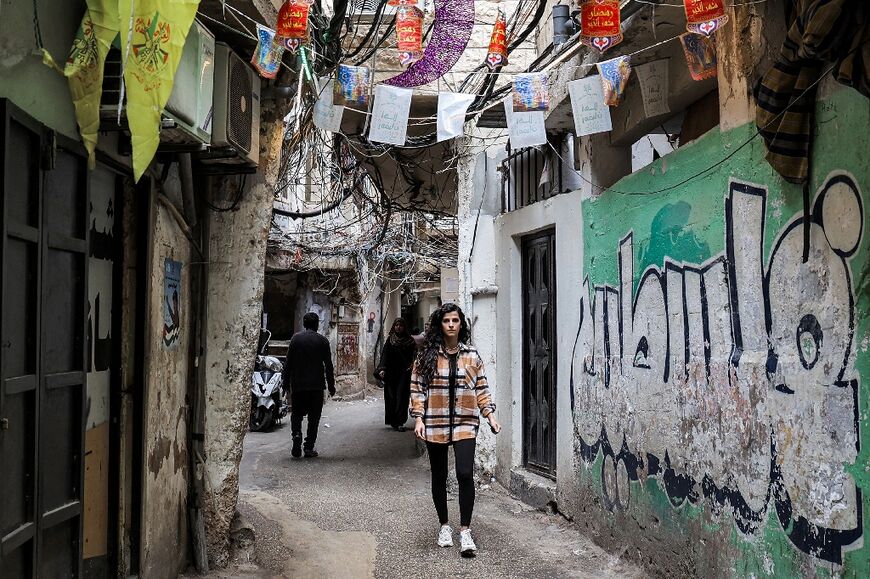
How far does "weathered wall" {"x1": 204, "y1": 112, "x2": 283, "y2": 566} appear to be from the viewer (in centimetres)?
568

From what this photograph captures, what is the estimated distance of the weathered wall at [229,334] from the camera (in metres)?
5.68

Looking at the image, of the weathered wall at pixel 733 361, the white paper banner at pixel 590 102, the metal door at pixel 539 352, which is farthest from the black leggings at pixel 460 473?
the white paper banner at pixel 590 102

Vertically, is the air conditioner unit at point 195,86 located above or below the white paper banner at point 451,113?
below

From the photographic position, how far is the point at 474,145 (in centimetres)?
973

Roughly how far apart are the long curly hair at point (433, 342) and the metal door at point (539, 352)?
1.75 m

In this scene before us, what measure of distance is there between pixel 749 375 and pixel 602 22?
235cm

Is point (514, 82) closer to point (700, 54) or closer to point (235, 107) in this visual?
point (700, 54)

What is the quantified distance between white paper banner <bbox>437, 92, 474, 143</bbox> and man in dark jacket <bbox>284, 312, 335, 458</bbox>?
504 centimetres

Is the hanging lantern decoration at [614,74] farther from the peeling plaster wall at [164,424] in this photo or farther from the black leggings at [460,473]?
the peeling plaster wall at [164,424]

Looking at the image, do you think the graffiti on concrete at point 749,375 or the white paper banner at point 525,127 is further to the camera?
the white paper banner at point 525,127

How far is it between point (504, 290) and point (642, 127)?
9.33 ft

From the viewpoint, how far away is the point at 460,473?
6105 mm

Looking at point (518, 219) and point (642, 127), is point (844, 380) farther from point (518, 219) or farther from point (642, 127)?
point (518, 219)

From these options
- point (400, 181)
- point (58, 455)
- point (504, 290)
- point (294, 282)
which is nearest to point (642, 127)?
point (504, 290)
